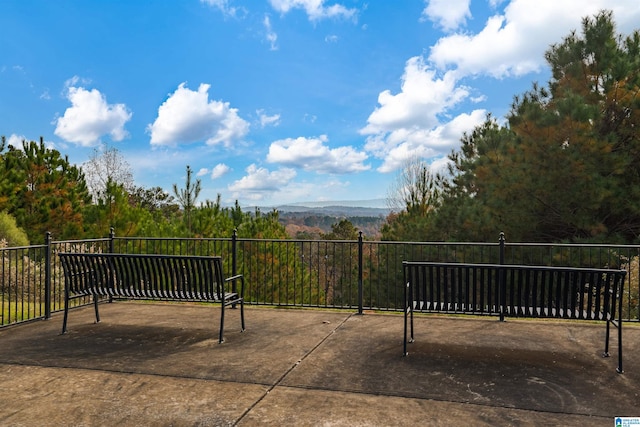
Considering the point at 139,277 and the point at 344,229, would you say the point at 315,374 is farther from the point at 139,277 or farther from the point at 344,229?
the point at 344,229

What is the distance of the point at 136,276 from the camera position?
602 centimetres

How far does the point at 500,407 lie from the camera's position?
3.64 m

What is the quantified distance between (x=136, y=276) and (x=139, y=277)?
11 cm

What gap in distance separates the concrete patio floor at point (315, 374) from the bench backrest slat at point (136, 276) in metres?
0.58

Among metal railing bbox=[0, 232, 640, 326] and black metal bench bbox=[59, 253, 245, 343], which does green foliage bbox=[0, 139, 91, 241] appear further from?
black metal bench bbox=[59, 253, 245, 343]

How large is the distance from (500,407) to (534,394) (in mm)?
481

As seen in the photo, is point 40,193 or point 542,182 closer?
point 542,182

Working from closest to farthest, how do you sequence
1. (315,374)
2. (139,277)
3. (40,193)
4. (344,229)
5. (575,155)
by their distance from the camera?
1. (315,374)
2. (139,277)
3. (575,155)
4. (40,193)
5. (344,229)

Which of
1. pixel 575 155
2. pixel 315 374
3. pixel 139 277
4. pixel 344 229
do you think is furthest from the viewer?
pixel 344 229

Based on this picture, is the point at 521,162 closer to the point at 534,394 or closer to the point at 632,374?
the point at 632,374

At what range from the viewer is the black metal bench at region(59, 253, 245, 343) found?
570 centimetres

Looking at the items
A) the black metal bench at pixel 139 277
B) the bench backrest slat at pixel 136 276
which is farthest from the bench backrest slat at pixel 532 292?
the bench backrest slat at pixel 136 276

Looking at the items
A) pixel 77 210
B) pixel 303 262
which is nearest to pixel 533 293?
pixel 303 262

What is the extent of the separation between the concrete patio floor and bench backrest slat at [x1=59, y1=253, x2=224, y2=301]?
0.58 m
